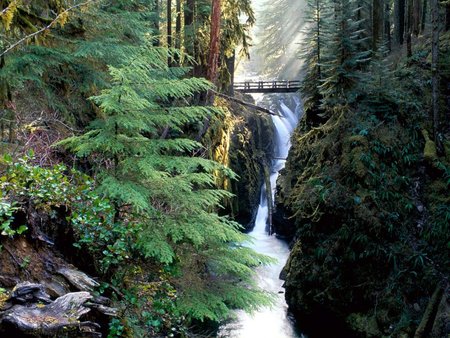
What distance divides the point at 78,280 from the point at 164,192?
4.85 feet

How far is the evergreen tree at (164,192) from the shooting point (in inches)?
175

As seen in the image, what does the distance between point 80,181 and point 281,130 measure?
26980 millimetres

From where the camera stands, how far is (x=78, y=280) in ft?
12.6

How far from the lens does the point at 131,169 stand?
4.77 metres

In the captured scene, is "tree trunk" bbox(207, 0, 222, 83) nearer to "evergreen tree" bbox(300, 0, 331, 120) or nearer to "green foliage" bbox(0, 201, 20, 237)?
"evergreen tree" bbox(300, 0, 331, 120)

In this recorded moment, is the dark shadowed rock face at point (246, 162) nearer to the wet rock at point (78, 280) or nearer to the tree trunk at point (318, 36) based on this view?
the tree trunk at point (318, 36)

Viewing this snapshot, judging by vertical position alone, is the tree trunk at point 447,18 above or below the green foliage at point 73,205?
above

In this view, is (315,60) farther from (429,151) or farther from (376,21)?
(429,151)

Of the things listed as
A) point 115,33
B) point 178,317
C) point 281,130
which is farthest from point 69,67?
point 281,130

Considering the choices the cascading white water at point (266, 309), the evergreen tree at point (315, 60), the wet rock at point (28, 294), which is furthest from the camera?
the evergreen tree at point (315, 60)

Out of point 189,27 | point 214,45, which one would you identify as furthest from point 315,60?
point 214,45

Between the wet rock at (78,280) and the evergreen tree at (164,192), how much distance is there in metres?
0.71

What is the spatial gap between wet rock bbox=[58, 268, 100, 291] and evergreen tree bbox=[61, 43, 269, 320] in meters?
0.71

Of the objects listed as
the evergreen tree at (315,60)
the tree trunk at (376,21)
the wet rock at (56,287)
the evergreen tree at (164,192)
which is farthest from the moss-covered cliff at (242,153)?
the wet rock at (56,287)
